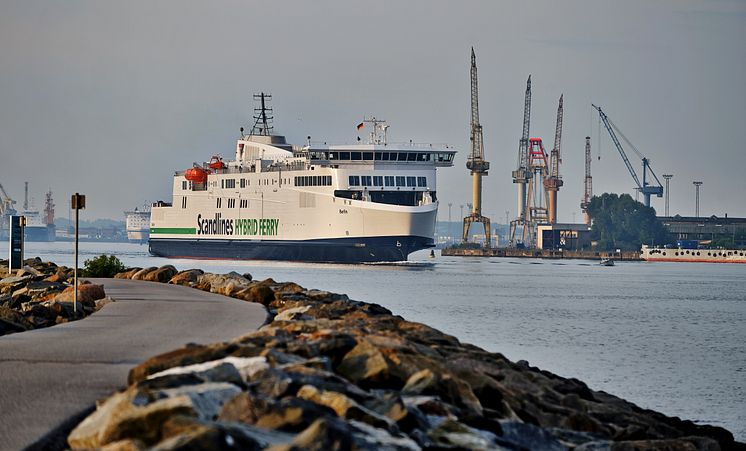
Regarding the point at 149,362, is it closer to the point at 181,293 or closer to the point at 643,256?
the point at 181,293

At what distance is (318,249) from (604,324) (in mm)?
41187

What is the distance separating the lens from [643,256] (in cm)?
15825

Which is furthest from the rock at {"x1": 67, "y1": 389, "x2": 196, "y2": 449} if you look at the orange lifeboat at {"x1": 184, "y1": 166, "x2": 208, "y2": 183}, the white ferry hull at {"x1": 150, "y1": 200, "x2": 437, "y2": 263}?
the orange lifeboat at {"x1": 184, "y1": 166, "x2": 208, "y2": 183}

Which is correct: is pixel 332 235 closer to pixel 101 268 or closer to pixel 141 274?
pixel 101 268

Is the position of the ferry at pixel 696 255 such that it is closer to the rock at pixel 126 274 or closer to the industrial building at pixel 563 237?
the industrial building at pixel 563 237

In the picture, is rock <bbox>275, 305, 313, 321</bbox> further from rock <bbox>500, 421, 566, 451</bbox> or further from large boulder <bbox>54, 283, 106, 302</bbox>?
rock <bbox>500, 421, 566, 451</bbox>

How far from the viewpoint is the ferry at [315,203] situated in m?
77.1

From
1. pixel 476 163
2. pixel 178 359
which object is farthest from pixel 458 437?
pixel 476 163

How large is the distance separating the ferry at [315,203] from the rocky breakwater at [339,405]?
6216 cm

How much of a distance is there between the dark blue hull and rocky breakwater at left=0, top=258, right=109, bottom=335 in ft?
146

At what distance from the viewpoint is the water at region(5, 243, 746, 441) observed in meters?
24.0

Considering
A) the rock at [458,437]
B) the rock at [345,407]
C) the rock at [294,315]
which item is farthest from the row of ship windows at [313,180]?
the rock at [345,407]

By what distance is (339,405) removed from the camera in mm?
8797

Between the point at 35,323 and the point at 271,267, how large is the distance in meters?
62.7
